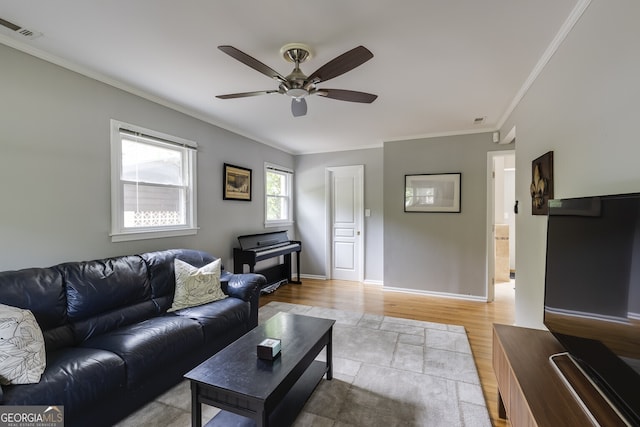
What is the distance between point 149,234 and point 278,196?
2.73m

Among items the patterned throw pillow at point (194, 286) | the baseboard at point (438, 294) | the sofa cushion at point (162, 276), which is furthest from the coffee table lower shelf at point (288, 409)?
the baseboard at point (438, 294)

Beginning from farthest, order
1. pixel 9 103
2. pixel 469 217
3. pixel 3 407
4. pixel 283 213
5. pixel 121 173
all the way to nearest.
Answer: pixel 283 213, pixel 469 217, pixel 121 173, pixel 9 103, pixel 3 407

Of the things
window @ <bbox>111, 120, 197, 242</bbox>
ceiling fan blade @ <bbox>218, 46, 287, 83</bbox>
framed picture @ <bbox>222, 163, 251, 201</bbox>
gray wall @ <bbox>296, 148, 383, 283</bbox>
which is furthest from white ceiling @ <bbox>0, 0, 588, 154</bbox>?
gray wall @ <bbox>296, 148, 383, 283</bbox>

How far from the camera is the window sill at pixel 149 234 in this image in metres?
2.70

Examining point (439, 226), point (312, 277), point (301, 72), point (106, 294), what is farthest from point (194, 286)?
point (439, 226)

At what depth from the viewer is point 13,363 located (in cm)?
145

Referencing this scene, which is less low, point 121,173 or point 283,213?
point 121,173

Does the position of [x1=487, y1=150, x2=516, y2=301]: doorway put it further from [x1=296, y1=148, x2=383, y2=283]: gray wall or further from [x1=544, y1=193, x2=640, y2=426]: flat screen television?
[x1=544, y1=193, x2=640, y2=426]: flat screen television

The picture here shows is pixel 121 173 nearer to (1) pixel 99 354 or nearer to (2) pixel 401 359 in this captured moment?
(1) pixel 99 354

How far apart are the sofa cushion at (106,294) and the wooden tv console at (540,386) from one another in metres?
2.66

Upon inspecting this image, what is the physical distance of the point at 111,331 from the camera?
2156 mm

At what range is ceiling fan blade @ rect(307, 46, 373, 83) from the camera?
1.67 meters

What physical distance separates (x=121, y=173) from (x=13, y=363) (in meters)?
1.79

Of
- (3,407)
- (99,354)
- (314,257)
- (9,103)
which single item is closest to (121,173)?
(9,103)
